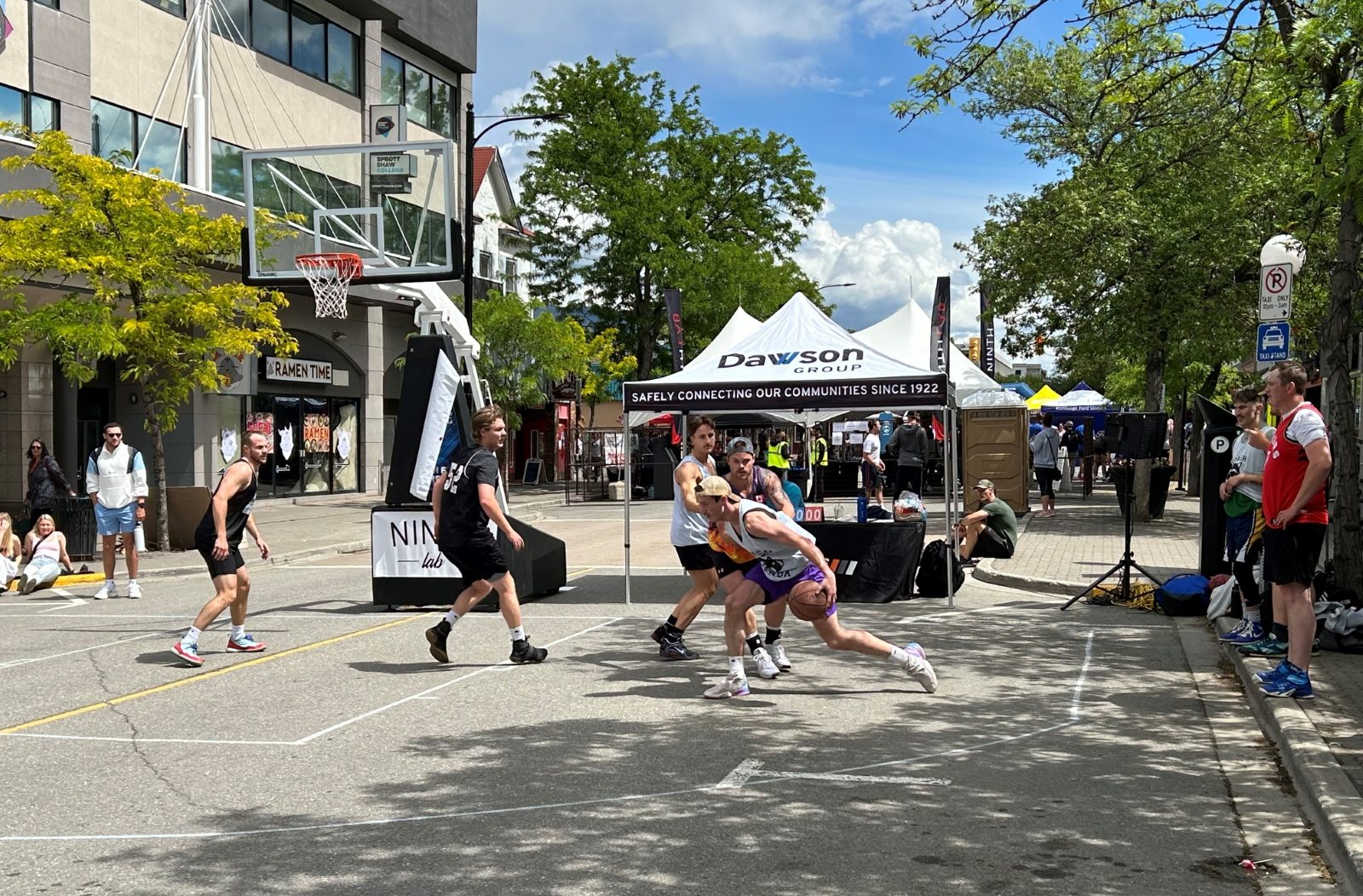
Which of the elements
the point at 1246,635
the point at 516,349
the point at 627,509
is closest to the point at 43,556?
the point at 627,509

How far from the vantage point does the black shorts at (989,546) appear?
50.4 ft

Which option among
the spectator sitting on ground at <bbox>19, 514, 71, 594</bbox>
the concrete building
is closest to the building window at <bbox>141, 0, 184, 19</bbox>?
the concrete building

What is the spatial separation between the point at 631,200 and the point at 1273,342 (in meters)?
29.6

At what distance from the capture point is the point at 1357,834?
16.0 ft

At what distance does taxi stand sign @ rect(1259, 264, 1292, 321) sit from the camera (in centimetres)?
1081

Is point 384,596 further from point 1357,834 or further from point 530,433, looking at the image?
point 530,433

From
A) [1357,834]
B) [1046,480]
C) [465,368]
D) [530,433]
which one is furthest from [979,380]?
[530,433]

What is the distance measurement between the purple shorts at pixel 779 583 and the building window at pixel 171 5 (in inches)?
890

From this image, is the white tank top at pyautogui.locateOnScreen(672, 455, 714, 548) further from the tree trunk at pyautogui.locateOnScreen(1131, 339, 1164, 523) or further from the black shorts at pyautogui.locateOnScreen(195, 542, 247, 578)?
the tree trunk at pyautogui.locateOnScreen(1131, 339, 1164, 523)

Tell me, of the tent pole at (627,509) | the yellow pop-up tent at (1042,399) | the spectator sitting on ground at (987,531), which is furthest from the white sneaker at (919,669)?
the yellow pop-up tent at (1042,399)

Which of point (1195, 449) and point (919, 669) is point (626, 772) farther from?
point (1195, 449)

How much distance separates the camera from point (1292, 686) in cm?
748

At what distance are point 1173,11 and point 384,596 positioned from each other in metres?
8.90

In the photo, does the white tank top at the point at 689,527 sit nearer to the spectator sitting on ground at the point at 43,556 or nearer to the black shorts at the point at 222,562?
the black shorts at the point at 222,562
